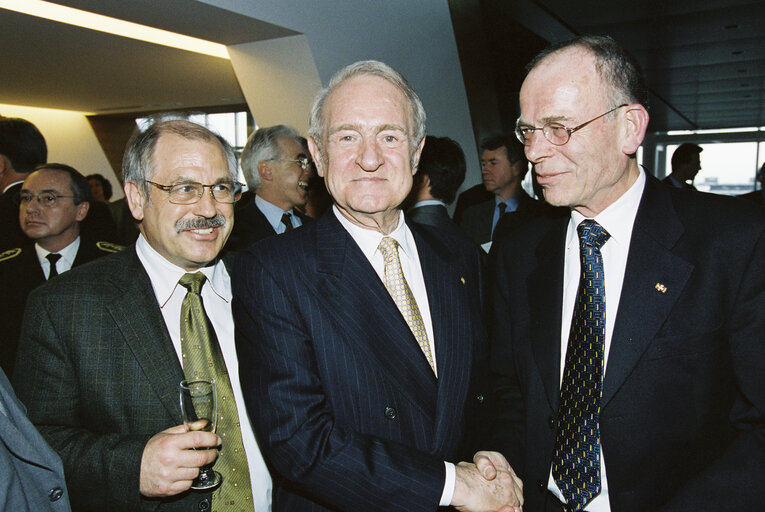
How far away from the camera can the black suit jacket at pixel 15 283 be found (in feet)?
8.72

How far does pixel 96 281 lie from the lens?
5.49ft

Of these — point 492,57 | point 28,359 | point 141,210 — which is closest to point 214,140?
point 141,210

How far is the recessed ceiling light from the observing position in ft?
14.5

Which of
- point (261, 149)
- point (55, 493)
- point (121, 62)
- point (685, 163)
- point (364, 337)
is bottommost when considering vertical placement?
point (55, 493)

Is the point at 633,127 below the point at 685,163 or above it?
below

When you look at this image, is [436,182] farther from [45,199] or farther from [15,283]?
[15,283]

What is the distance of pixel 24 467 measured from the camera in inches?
49.9

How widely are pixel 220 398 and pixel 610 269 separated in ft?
4.23

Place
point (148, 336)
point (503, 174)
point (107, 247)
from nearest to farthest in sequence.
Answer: point (148, 336), point (107, 247), point (503, 174)

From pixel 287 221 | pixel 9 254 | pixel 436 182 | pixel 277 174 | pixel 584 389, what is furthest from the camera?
pixel 287 221

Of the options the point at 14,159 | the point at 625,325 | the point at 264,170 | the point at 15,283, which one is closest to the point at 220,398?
the point at 625,325

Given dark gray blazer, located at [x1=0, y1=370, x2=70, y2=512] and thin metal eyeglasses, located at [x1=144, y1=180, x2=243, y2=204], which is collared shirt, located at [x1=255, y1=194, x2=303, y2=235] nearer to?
thin metal eyeglasses, located at [x1=144, y1=180, x2=243, y2=204]

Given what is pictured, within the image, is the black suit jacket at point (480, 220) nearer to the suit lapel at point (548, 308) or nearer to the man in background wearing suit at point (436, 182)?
the man in background wearing suit at point (436, 182)

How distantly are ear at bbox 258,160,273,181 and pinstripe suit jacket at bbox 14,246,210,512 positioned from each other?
90.9 inches
